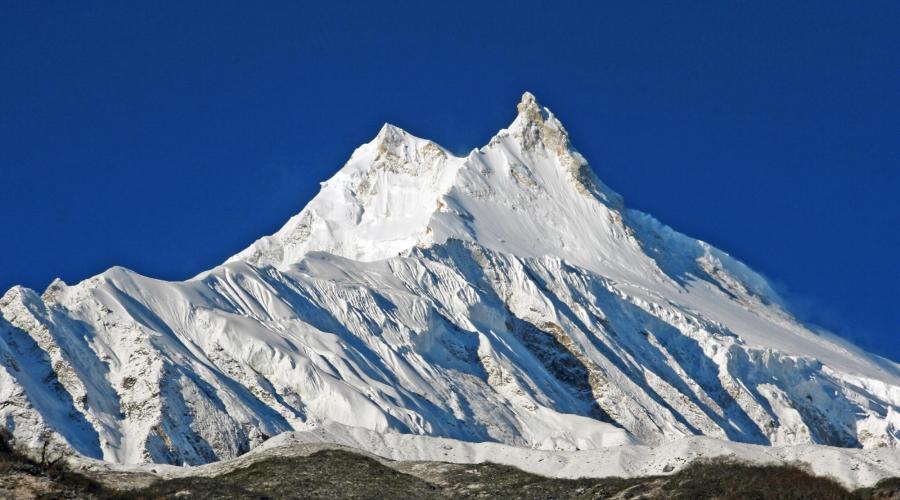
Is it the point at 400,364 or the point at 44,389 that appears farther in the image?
the point at 400,364

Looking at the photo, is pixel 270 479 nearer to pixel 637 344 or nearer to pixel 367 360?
Result: pixel 367 360

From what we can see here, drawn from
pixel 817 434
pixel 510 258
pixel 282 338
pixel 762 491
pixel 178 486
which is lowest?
pixel 762 491

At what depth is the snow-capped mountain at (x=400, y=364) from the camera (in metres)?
119

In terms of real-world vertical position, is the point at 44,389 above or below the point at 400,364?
below

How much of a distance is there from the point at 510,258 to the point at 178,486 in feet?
465

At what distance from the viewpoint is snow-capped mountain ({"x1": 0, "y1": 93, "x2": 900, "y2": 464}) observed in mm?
118750

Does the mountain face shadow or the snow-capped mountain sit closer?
the mountain face shadow

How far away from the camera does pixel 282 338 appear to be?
141500 millimetres

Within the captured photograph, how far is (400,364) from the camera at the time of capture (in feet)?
486

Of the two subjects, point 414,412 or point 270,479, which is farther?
point 414,412

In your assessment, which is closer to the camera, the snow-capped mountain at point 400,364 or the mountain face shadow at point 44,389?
the mountain face shadow at point 44,389

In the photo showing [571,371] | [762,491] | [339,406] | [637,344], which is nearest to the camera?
[762,491]

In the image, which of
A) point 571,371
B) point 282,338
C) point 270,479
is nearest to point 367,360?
point 282,338

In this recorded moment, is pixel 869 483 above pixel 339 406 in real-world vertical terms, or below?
below
